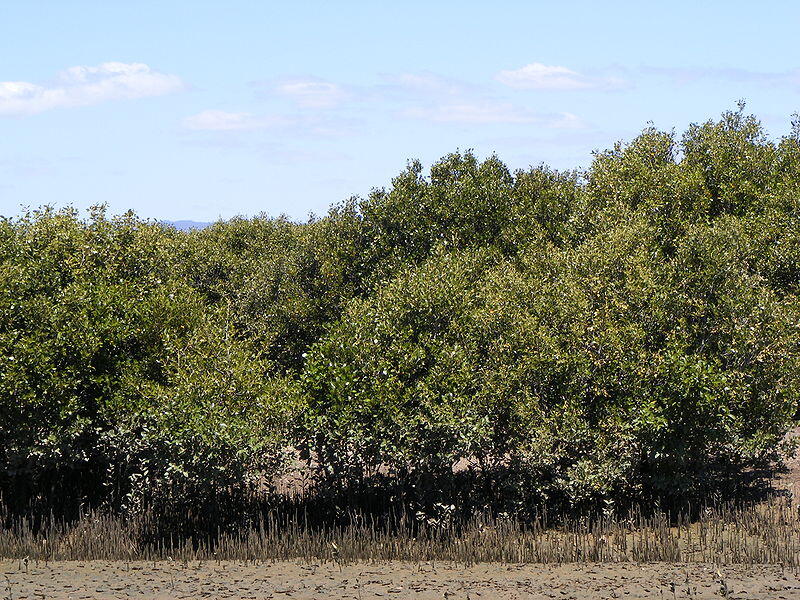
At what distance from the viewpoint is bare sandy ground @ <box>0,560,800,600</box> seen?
20906 millimetres

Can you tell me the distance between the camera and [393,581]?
22.2 m

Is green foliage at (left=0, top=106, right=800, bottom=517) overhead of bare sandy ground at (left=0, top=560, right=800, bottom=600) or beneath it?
overhead

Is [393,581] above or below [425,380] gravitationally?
below

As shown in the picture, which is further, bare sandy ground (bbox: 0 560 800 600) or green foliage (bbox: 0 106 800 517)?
green foliage (bbox: 0 106 800 517)

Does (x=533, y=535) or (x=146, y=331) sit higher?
(x=146, y=331)

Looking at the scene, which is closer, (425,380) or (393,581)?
(393,581)

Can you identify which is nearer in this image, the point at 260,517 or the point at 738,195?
the point at 260,517

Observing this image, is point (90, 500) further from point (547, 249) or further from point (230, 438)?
point (547, 249)

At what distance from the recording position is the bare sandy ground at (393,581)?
20906 mm

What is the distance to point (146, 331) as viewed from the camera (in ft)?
91.1

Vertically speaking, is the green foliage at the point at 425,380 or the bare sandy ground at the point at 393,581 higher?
the green foliage at the point at 425,380

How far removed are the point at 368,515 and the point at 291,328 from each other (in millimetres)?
10037

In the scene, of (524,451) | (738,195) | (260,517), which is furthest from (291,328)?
(738,195)

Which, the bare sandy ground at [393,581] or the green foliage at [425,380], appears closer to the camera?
the bare sandy ground at [393,581]
